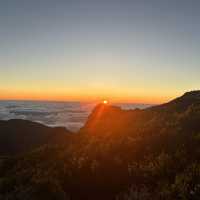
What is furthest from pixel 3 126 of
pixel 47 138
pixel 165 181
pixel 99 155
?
pixel 165 181

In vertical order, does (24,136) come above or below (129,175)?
below

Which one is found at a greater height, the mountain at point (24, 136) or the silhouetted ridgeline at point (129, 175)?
the silhouetted ridgeline at point (129, 175)

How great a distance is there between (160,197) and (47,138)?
67015 mm

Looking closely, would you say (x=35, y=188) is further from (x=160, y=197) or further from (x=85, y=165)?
(x=160, y=197)

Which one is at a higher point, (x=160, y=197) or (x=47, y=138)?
(x=160, y=197)

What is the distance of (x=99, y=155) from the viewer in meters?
14.3

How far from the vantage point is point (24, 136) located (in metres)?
75.0

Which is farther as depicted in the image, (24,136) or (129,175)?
(24,136)

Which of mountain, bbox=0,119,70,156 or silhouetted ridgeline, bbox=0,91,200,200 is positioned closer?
silhouetted ridgeline, bbox=0,91,200,200

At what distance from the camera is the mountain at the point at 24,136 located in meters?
67.5

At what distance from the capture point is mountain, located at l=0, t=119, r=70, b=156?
67.5 metres

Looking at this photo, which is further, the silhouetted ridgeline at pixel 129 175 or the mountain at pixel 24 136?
the mountain at pixel 24 136

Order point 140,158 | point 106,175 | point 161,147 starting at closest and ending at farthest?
1. point 106,175
2. point 140,158
3. point 161,147

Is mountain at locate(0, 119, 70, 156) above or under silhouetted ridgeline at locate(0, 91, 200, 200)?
under
